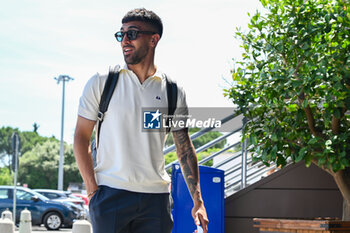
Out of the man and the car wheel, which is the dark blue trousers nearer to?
the man

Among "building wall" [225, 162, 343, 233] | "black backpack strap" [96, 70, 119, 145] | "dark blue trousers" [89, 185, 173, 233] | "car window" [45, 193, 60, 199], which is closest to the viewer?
"dark blue trousers" [89, 185, 173, 233]

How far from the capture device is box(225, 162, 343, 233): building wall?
26.1 ft

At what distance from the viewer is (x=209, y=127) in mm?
8133

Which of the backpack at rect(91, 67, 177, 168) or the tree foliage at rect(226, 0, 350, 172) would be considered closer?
the backpack at rect(91, 67, 177, 168)

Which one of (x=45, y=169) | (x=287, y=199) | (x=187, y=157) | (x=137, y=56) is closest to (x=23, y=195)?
(x=287, y=199)

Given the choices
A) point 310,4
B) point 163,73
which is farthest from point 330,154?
point 163,73

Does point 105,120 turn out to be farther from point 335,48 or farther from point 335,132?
point 335,132

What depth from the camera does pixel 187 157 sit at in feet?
11.1

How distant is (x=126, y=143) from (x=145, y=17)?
740mm

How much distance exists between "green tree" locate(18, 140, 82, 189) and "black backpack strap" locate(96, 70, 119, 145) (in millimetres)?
66940

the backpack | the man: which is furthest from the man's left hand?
the backpack

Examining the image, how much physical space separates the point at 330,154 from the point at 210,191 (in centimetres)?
221

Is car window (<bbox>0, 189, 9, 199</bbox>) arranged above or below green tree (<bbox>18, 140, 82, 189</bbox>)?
above

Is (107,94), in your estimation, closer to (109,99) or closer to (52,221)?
(109,99)
